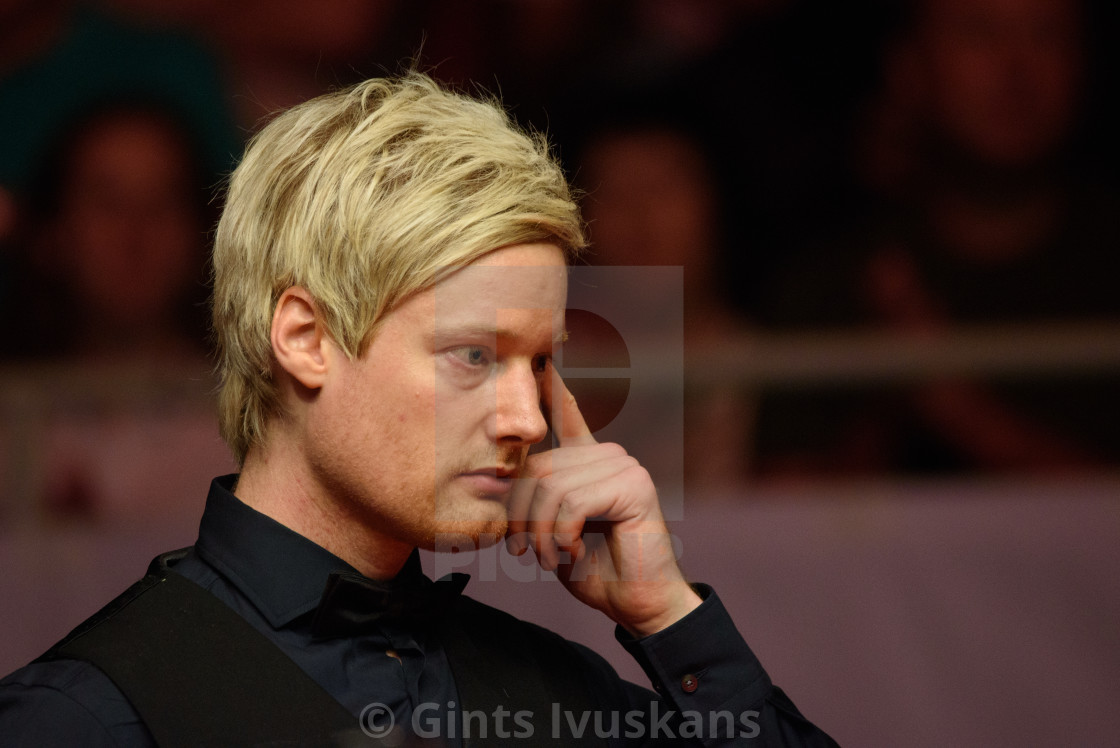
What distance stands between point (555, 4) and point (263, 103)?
94cm

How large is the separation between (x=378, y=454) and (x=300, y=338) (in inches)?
7.3

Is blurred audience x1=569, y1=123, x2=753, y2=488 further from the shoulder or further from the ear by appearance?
the ear

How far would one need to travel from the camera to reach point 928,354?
3322mm

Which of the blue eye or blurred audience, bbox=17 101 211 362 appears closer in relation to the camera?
the blue eye

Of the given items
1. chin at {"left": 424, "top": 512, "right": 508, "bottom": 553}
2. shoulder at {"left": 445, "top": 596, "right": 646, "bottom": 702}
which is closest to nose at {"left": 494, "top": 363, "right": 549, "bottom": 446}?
chin at {"left": 424, "top": 512, "right": 508, "bottom": 553}

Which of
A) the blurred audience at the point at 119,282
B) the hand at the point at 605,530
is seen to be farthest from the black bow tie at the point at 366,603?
the blurred audience at the point at 119,282

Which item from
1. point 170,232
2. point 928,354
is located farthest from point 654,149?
point 170,232

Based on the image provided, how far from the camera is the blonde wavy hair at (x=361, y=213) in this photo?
54.9 inches

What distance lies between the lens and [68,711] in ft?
3.93

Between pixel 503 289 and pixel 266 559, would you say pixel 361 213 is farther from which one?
pixel 266 559

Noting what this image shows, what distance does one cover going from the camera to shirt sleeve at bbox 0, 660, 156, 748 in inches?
46.6

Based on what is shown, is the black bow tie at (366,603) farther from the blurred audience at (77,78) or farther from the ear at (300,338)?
the blurred audience at (77,78)

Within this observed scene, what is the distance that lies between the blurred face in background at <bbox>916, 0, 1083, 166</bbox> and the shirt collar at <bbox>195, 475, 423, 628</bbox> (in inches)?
109

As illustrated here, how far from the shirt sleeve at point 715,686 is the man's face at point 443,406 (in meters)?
0.34
